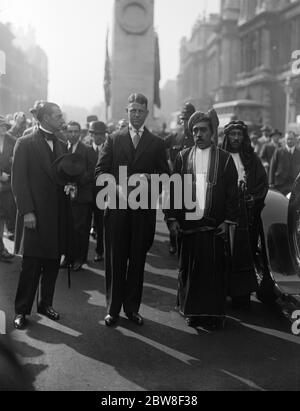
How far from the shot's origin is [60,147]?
5.04 metres

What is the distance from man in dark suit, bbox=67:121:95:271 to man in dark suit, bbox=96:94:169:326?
2.08 m

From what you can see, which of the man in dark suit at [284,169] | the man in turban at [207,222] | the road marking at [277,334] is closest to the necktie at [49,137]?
the man in turban at [207,222]

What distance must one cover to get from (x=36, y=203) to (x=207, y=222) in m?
1.56

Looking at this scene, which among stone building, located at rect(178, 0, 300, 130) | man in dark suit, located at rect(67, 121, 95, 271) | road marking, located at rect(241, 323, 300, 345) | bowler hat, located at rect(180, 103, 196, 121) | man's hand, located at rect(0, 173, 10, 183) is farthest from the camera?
stone building, located at rect(178, 0, 300, 130)

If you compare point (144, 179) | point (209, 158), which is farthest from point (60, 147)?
point (209, 158)

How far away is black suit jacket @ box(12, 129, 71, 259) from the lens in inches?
187

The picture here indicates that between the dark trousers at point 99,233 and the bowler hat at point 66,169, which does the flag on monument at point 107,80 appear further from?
the bowler hat at point 66,169

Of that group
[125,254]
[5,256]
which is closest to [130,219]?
[125,254]

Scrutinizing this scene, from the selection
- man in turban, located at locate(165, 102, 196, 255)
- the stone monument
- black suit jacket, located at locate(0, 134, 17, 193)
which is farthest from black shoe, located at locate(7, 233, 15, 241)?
the stone monument

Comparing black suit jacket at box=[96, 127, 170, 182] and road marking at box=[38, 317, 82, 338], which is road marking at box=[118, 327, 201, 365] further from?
black suit jacket at box=[96, 127, 170, 182]

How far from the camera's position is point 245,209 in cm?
532

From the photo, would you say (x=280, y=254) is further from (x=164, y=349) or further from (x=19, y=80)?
(x=19, y=80)

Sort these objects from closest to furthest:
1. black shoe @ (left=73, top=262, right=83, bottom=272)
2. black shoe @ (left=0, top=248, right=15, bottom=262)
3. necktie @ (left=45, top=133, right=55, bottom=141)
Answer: necktie @ (left=45, top=133, right=55, bottom=141), black shoe @ (left=73, top=262, right=83, bottom=272), black shoe @ (left=0, top=248, right=15, bottom=262)
